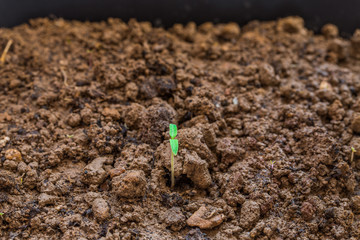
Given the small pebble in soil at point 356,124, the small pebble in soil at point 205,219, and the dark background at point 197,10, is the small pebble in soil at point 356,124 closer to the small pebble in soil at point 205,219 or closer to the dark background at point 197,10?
the small pebble in soil at point 205,219

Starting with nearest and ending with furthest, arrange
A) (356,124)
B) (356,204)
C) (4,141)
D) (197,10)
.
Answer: (356,204), (4,141), (356,124), (197,10)

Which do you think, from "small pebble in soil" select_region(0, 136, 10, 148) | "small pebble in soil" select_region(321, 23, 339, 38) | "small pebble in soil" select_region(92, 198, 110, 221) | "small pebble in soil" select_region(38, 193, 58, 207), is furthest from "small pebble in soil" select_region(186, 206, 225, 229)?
"small pebble in soil" select_region(321, 23, 339, 38)

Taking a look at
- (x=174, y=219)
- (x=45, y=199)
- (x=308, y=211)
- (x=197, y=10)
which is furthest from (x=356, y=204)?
(x=197, y=10)

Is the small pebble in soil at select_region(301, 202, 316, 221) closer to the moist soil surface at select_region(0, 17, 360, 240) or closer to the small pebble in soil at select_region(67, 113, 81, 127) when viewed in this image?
the moist soil surface at select_region(0, 17, 360, 240)

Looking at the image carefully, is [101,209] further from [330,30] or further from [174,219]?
[330,30]

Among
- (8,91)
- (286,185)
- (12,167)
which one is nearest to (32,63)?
(8,91)

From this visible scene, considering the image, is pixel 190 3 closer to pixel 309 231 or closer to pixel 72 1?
pixel 72 1
